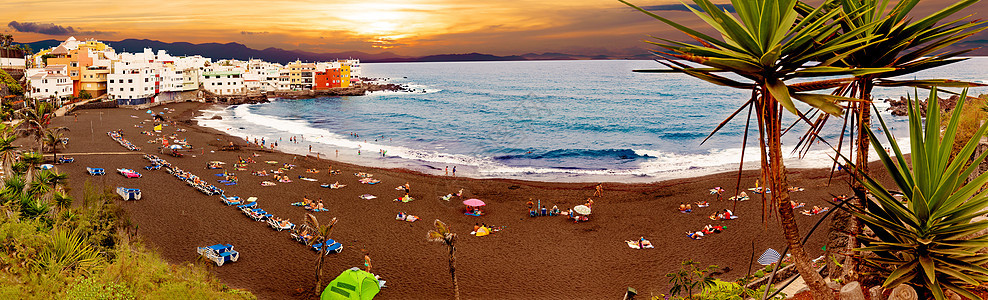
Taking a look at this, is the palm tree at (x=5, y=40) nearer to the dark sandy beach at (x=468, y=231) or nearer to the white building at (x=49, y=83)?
the white building at (x=49, y=83)

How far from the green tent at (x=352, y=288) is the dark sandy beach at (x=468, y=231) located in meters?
1.53

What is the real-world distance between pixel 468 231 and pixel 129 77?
2994 inches

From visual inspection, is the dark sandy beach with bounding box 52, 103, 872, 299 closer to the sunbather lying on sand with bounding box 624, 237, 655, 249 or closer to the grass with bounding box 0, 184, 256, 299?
the sunbather lying on sand with bounding box 624, 237, 655, 249

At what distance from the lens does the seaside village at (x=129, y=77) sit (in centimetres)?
7250

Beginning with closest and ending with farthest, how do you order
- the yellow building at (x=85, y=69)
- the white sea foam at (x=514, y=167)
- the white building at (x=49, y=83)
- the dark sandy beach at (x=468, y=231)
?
1. the dark sandy beach at (x=468, y=231)
2. the white sea foam at (x=514, y=167)
3. the white building at (x=49, y=83)
4. the yellow building at (x=85, y=69)

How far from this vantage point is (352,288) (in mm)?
16500

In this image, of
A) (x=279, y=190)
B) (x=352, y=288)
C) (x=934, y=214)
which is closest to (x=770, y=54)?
(x=934, y=214)

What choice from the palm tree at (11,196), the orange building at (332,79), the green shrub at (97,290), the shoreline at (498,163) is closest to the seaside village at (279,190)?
the shoreline at (498,163)

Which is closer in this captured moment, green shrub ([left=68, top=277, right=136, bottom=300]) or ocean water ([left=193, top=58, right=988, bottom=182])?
green shrub ([left=68, top=277, right=136, bottom=300])

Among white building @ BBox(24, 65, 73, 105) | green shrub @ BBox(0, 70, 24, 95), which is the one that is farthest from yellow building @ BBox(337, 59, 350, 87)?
green shrub @ BBox(0, 70, 24, 95)

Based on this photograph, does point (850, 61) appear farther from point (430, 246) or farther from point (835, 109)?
point (430, 246)

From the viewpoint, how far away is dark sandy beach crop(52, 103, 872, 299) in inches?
757

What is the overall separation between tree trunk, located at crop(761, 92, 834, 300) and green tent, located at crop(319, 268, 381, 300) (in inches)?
533

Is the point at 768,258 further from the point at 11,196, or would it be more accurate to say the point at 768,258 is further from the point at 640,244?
the point at 11,196
